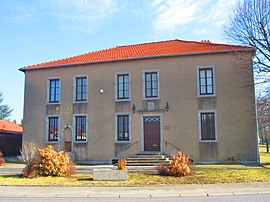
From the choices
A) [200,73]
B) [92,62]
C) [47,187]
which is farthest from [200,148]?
[47,187]

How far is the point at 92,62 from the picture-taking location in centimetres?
2091

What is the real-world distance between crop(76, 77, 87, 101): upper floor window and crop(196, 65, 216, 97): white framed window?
8.15 m

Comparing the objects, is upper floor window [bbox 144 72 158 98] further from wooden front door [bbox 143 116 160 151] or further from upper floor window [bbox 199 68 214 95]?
upper floor window [bbox 199 68 214 95]

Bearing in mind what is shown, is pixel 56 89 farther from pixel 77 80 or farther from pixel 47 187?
pixel 47 187

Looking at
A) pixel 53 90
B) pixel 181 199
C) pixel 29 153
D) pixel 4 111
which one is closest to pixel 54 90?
pixel 53 90

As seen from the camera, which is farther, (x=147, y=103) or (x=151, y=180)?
(x=147, y=103)

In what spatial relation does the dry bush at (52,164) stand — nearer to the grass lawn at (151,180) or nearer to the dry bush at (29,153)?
the grass lawn at (151,180)

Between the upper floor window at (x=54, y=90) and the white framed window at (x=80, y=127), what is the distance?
2.18 meters

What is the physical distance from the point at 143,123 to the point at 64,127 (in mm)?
5887

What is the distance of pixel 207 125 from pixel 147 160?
4.55 meters

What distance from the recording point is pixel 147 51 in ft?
70.0

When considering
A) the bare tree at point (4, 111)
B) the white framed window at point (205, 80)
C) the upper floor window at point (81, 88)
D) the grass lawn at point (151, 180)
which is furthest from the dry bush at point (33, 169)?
the bare tree at point (4, 111)

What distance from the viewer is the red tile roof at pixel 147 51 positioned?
19578 mm

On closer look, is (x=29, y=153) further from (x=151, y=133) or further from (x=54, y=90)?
(x=151, y=133)
